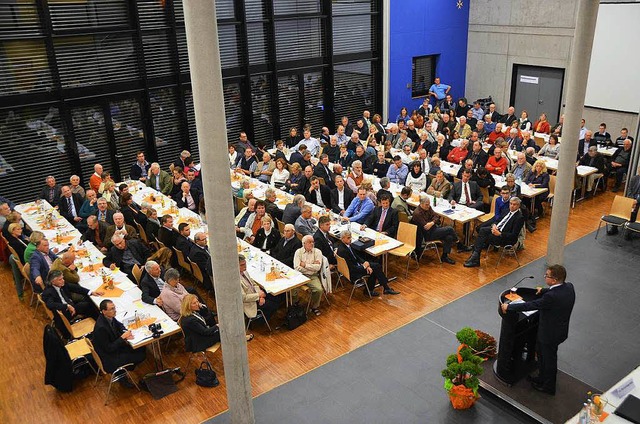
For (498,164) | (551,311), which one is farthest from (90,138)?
(551,311)

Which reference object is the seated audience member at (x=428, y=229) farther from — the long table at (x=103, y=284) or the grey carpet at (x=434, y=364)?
the long table at (x=103, y=284)

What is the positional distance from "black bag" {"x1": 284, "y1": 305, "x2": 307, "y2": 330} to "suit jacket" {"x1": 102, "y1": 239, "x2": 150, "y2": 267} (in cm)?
271

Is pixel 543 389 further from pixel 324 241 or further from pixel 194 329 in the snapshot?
pixel 194 329

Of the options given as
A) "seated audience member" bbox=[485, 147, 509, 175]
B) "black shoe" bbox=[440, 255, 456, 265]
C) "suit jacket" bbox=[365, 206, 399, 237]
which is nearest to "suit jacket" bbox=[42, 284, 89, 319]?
"suit jacket" bbox=[365, 206, 399, 237]

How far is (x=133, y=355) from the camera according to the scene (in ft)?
24.1

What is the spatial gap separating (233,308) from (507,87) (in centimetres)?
1552

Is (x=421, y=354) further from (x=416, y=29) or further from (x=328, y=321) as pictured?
(x=416, y=29)

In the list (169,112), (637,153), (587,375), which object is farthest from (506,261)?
(169,112)

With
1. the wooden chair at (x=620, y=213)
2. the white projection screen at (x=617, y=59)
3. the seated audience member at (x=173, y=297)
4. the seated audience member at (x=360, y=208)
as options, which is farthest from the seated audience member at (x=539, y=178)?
the seated audience member at (x=173, y=297)

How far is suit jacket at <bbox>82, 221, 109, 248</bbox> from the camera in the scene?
10297mm

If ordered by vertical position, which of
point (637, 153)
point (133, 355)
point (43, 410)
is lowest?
point (43, 410)

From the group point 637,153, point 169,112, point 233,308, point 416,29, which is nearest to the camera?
point 233,308

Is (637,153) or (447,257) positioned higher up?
(637,153)

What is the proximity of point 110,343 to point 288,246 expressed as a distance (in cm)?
321
